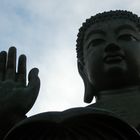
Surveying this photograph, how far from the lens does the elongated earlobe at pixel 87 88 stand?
194 inches

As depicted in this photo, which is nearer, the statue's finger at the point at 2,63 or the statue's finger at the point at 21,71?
the statue's finger at the point at 21,71

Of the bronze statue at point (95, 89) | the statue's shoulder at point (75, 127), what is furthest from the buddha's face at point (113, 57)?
the statue's shoulder at point (75, 127)

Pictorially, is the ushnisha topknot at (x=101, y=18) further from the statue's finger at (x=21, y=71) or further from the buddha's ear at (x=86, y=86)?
the statue's finger at (x=21, y=71)

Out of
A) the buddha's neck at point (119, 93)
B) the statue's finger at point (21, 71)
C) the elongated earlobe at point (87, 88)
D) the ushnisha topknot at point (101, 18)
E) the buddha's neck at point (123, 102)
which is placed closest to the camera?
the buddha's neck at point (123, 102)

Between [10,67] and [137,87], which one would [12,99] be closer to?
[10,67]

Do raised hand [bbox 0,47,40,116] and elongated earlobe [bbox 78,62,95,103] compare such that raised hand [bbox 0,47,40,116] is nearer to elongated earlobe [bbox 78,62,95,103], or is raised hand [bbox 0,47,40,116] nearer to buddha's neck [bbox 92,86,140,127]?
buddha's neck [bbox 92,86,140,127]

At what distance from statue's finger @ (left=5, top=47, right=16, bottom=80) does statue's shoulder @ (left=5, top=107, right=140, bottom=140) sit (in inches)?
44.8

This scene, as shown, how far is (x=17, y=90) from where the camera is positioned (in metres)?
4.11

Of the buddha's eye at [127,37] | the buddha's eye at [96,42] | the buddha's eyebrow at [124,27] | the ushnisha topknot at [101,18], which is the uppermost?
the ushnisha topknot at [101,18]

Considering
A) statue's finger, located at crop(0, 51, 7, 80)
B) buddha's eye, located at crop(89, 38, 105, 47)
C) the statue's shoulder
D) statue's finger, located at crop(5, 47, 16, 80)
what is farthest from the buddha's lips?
the statue's shoulder

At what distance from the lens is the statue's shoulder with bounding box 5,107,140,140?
3182 millimetres

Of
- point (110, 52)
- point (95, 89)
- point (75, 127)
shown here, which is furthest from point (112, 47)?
point (75, 127)

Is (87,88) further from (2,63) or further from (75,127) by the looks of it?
(75,127)

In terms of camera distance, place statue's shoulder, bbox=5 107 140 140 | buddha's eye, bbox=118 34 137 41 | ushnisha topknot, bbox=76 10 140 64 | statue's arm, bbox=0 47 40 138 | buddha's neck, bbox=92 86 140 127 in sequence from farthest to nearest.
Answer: ushnisha topknot, bbox=76 10 140 64, buddha's eye, bbox=118 34 137 41, buddha's neck, bbox=92 86 140 127, statue's arm, bbox=0 47 40 138, statue's shoulder, bbox=5 107 140 140
